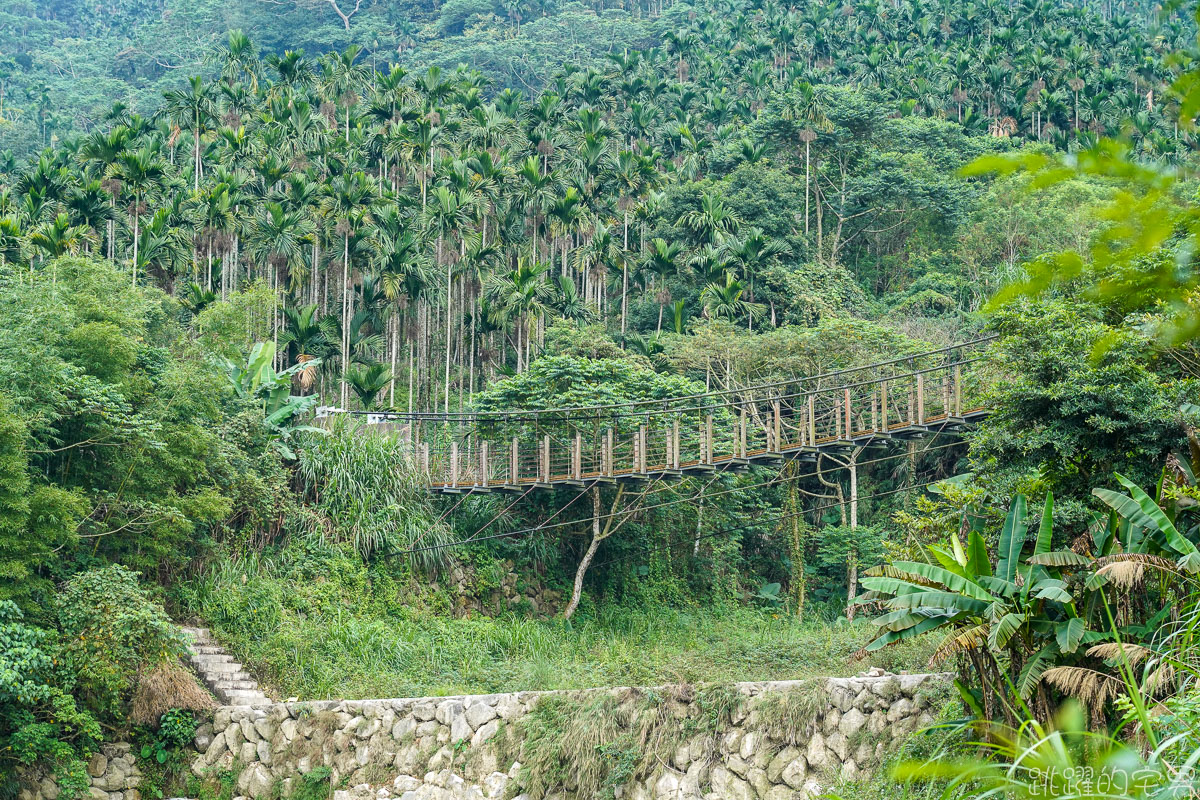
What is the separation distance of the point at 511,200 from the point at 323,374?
248 inches

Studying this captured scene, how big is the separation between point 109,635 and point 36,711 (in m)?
0.94

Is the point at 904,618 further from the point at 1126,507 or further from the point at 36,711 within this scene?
the point at 36,711

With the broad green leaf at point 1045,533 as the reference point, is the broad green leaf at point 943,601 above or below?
below

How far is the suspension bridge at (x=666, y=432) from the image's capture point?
44.4 ft

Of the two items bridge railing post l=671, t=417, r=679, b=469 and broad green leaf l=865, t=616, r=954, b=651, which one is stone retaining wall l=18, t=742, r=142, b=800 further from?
broad green leaf l=865, t=616, r=954, b=651

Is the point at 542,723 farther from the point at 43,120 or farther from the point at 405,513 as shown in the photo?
the point at 43,120

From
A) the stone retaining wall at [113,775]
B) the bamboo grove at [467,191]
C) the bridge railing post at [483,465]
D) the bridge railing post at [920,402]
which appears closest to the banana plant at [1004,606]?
the bridge railing post at [920,402]

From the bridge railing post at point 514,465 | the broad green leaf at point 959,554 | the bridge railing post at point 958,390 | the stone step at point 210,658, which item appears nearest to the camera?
the broad green leaf at point 959,554

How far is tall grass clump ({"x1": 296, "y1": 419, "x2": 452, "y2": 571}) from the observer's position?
52.9 feet

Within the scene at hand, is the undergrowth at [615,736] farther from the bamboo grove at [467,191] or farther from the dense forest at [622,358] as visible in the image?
the bamboo grove at [467,191]

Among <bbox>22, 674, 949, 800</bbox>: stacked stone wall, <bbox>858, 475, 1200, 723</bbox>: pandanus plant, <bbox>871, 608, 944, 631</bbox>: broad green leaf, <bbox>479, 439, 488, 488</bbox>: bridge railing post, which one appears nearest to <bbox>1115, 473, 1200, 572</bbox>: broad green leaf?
<bbox>858, 475, 1200, 723</bbox>: pandanus plant

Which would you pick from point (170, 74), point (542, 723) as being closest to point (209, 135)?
point (170, 74)

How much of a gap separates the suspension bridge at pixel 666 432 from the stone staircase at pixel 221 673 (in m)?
4.55

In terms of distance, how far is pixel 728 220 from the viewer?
27562mm
